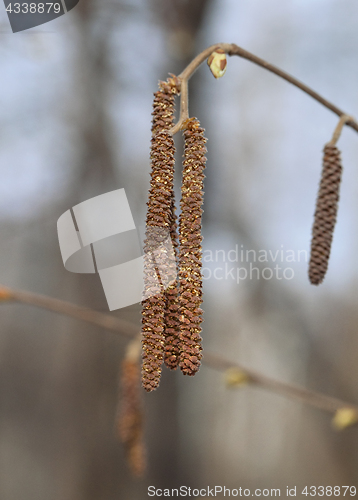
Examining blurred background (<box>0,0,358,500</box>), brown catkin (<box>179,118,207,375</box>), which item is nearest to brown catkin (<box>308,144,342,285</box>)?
brown catkin (<box>179,118,207,375</box>)

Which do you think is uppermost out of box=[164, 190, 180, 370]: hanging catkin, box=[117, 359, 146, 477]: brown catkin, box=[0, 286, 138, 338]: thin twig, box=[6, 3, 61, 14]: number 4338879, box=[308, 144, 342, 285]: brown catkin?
box=[6, 3, 61, 14]: number 4338879

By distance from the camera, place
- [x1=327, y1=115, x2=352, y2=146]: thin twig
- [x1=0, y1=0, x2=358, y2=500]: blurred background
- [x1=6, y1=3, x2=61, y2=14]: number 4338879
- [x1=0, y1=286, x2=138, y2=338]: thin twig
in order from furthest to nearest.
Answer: [x1=0, y1=0, x2=358, y2=500]: blurred background → [x1=6, y1=3, x2=61, y2=14]: number 4338879 → [x1=0, y1=286, x2=138, y2=338]: thin twig → [x1=327, y1=115, x2=352, y2=146]: thin twig

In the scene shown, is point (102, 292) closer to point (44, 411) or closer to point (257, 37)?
point (44, 411)

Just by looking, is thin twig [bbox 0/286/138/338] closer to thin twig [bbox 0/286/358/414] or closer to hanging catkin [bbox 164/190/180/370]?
thin twig [bbox 0/286/358/414]

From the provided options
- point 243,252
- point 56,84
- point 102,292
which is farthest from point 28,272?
point 243,252

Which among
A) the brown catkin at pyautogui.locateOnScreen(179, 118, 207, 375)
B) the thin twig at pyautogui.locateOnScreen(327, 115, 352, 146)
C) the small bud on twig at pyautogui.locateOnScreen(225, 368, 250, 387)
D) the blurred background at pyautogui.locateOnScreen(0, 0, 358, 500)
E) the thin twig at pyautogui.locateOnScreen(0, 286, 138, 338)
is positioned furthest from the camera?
the blurred background at pyautogui.locateOnScreen(0, 0, 358, 500)

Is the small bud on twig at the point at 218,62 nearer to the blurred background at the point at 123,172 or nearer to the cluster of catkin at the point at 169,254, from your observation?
the cluster of catkin at the point at 169,254

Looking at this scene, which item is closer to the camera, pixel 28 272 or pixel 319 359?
pixel 28 272
